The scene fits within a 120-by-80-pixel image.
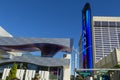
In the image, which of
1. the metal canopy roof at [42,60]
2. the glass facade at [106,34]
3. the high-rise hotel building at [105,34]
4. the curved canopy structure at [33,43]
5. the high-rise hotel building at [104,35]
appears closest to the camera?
the metal canopy roof at [42,60]

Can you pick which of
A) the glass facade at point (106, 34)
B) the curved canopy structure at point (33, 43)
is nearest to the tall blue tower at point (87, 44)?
the curved canopy structure at point (33, 43)

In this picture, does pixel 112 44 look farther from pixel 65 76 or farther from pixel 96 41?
pixel 65 76

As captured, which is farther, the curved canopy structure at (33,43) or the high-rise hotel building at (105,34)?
the high-rise hotel building at (105,34)

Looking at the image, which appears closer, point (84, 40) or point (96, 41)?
point (84, 40)

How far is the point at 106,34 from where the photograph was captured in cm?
18462

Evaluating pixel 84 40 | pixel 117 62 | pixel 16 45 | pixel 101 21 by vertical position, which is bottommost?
pixel 117 62

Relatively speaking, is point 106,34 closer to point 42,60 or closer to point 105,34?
point 105,34

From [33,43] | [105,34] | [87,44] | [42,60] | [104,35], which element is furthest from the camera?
[104,35]

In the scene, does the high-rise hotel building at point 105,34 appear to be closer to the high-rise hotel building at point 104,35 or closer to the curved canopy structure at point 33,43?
the high-rise hotel building at point 104,35

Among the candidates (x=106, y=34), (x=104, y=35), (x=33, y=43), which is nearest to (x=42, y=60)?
(x=33, y=43)

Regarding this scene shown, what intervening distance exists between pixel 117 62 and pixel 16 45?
29049mm

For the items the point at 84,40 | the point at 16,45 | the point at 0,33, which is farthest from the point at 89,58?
the point at 0,33

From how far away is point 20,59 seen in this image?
50812 millimetres

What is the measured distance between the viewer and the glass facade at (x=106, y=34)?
592ft
